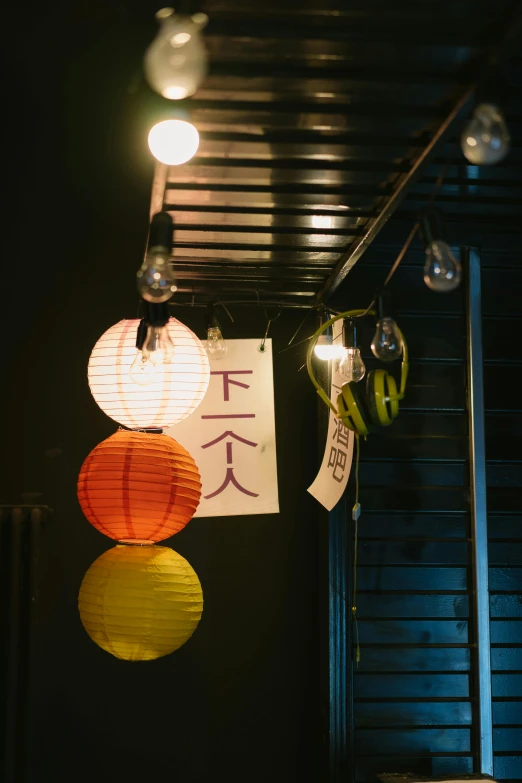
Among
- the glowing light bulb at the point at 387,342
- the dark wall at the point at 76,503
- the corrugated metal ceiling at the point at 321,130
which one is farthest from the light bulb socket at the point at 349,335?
the glowing light bulb at the point at 387,342

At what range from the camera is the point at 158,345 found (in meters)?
3.22

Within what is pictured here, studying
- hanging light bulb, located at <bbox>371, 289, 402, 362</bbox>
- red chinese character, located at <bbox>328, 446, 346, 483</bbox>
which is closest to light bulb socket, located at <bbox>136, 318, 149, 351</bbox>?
hanging light bulb, located at <bbox>371, 289, 402, 362</bbox>

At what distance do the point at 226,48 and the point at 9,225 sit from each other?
3039mm

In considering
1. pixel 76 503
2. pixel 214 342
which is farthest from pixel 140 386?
pixel 76 503

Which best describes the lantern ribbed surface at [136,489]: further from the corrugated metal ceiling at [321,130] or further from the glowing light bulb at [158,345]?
the corrugated metal ceiling at [321,130]

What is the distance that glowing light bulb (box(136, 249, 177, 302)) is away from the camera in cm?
273

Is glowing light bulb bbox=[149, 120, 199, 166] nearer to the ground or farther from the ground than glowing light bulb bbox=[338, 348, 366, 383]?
farther from the ground

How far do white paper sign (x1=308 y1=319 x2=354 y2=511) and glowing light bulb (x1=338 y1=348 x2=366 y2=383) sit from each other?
0.18 m

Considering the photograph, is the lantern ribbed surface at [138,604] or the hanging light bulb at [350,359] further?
the hanging light bulb at [350,359]

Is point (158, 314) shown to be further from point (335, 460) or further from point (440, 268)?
point (335, 460)

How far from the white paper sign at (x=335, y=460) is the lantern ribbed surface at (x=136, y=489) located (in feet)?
3.07

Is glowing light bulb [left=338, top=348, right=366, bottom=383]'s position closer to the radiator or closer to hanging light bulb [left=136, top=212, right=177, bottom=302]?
hanging light bulb [left=136, top=212, right=177, bottom=302]

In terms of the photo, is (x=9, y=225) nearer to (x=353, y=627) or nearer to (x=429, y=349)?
(x=429, y=349)

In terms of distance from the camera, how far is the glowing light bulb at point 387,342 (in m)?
3.27
